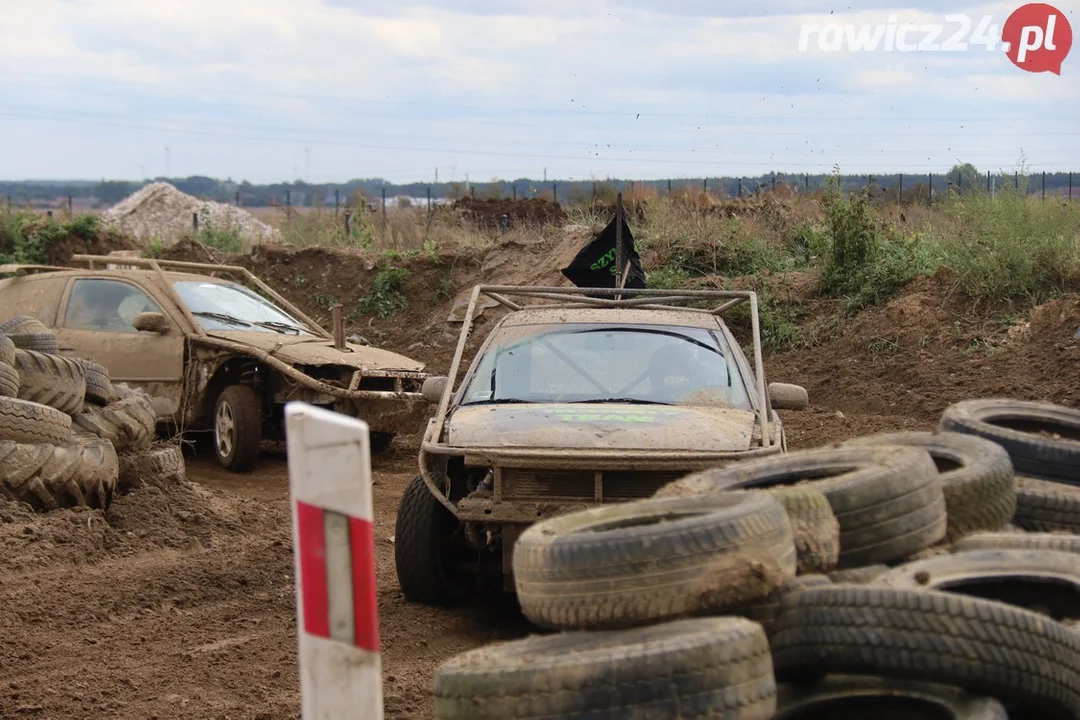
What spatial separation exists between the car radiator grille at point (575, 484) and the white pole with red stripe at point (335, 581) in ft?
11.0

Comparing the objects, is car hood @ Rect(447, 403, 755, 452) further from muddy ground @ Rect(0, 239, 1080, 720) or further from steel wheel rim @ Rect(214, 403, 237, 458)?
steel wheel rim @ Rect(214, 403, 237, 458)

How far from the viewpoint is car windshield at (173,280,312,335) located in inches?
479

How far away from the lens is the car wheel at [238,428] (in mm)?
11375

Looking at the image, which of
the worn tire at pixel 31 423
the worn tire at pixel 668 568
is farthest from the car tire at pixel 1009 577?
the worn tire at pixel 31 423

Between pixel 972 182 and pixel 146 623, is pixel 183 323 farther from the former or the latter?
pixel 972 182

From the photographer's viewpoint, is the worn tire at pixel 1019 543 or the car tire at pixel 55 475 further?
the car tire at pixel 55 475

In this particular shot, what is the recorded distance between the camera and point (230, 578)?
730 cm

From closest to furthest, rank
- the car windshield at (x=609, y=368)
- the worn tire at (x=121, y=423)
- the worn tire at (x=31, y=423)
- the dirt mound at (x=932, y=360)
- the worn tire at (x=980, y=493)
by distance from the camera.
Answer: the worn tire at (x=980, y=493), the car windshield at (x=609, y=368), the worn tire at (x=31, y=423), the worn tire at (x=121, y=423), the dirt mound at (x=932, y=360)

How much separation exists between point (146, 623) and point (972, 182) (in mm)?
13673

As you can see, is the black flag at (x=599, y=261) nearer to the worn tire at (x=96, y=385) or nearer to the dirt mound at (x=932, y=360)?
the dirt mound at (x=932, y=360)

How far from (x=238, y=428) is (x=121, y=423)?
2.20 m

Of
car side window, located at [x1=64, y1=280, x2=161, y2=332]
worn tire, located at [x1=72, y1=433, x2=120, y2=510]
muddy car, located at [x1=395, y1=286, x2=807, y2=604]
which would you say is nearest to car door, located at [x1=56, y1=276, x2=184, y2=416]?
car side window, located at [x1=64, y1=280, x2=161, y2=332]

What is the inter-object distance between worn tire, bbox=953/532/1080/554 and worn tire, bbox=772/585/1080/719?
0.71 meters

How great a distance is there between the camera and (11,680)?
5.36m
